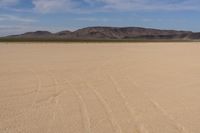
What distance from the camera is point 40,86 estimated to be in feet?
23.1

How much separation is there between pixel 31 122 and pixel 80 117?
666 mm

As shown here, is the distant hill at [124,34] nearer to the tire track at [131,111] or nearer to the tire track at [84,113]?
the tire track at [131,111]

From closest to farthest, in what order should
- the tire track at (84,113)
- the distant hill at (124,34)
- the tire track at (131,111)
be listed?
the tire track at (131,111), the tire track at (84,113), the distant hill at (124,34)

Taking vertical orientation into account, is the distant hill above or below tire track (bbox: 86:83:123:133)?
below

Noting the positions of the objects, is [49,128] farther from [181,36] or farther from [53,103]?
[181,36]

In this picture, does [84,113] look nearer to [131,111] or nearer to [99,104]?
[99,104]

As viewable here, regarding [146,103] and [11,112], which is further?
[146,103]

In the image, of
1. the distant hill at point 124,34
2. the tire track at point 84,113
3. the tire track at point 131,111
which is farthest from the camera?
the distant hill at point 124,34

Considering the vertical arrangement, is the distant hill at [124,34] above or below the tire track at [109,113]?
below

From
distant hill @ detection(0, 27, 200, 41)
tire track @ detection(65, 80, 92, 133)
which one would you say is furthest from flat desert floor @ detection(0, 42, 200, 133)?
distant hill @ detection(0, 27, 200, 41)

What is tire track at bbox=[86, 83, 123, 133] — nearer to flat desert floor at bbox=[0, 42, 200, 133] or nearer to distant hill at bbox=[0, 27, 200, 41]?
flat desert floor at bbox=[0, 42, 200, 133]

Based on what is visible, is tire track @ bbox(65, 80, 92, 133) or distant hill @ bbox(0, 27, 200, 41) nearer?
tire track @ bbox(65, 80, 92, 133)

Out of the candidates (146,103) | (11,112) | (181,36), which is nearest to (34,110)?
(11,112)

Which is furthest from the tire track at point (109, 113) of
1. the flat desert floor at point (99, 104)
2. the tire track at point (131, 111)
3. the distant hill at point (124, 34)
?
the distant hill at point (124, 34)
